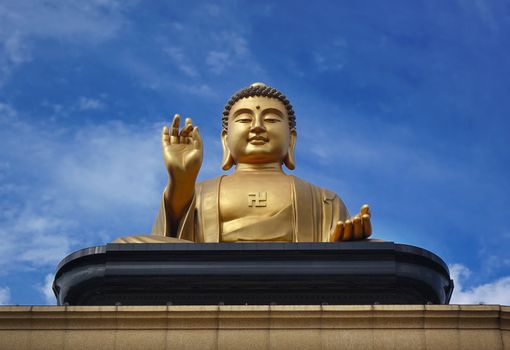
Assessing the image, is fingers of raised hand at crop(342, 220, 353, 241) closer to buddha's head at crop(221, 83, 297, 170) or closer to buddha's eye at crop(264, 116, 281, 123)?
buddha's head at crop(221, 83, 297, 170)

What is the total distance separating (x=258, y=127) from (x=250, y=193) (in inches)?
43.9

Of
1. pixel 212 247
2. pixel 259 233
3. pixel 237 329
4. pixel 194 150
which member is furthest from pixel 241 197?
pixel 237 329

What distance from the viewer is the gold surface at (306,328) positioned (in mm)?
8445

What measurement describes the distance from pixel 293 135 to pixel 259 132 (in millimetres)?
865

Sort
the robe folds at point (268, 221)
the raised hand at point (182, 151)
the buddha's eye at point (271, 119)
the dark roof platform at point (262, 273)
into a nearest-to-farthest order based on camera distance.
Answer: the dark roof platform at point (262, 273)
the raised hand at point (182, 151)
the robe folds at point (268, 221)
the buddha's eye at point (271, 119)

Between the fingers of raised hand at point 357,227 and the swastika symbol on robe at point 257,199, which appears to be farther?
the swastika symbol on robe at point 257,199

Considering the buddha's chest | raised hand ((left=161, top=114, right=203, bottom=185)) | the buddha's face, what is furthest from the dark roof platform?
the buddha's face

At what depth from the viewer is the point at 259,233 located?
1183cm

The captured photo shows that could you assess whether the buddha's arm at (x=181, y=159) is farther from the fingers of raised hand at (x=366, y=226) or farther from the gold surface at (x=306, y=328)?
the gold surface at (x=306, y=328)

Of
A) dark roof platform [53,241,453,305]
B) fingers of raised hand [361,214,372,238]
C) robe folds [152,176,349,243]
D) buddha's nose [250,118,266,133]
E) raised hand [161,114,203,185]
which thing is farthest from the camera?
buddha's nose [250,118,266,133]

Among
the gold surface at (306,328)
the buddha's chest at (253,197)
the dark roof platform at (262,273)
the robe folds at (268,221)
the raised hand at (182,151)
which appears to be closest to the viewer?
the gold surface at (306,328)

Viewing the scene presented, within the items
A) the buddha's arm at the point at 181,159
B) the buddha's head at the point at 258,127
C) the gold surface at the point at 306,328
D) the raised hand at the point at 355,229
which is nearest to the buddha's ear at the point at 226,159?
the buddha's head at the point at 258,127

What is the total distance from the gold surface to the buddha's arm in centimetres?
278

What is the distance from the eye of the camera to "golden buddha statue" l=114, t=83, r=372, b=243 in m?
11.1
